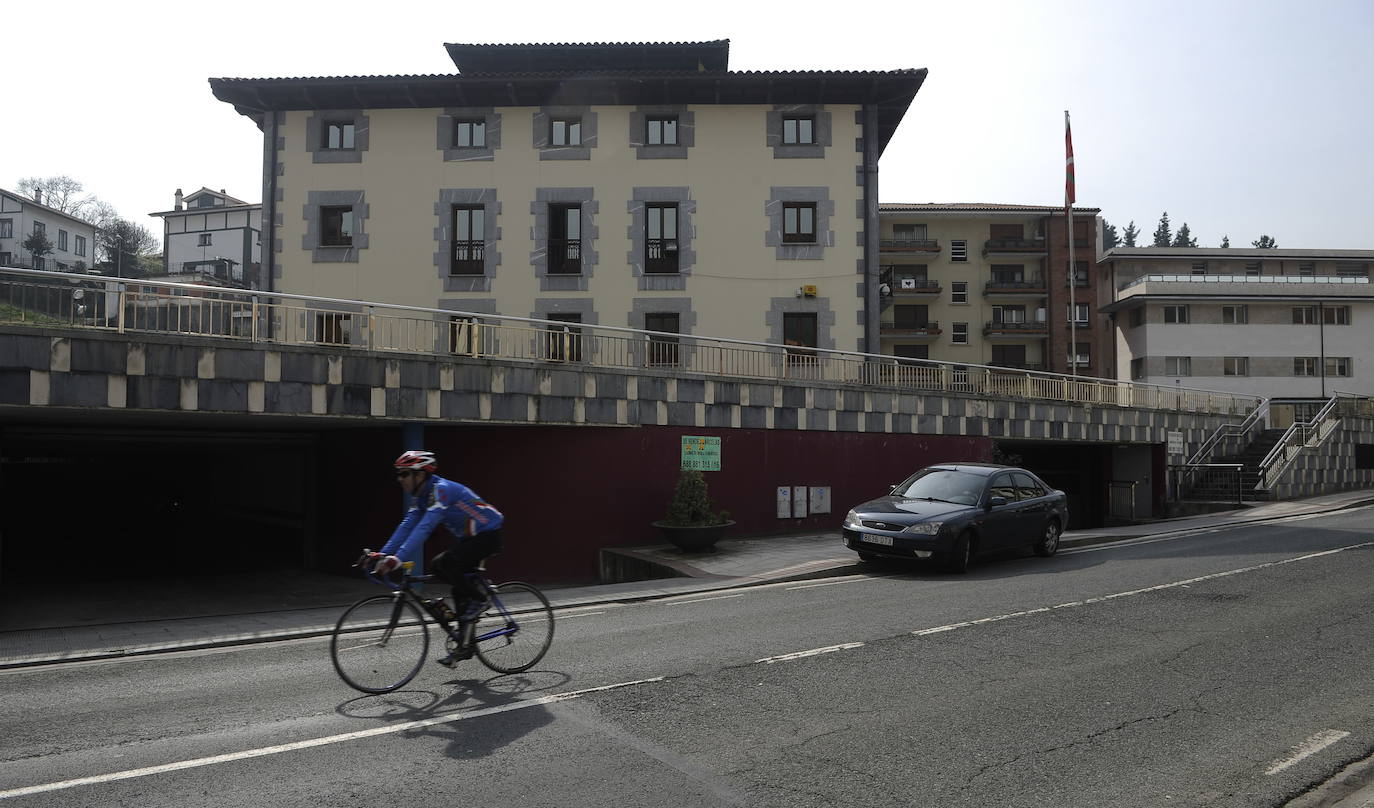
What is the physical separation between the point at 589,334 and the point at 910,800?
14.7 meters

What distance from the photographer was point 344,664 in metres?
7.02

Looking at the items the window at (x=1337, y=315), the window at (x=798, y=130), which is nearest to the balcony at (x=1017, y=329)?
the window at (x=1337, y=315)

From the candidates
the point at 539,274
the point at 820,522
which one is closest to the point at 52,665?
the point at 820,522

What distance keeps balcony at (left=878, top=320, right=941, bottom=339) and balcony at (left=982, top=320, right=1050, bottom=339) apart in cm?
344

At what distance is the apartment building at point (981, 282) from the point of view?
59.6m

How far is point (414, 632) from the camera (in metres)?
7.06

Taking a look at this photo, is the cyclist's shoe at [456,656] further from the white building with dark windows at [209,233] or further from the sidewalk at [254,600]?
the white building with dark windows at [209,233]

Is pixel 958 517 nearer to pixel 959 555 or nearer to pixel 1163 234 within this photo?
pixel 959 555

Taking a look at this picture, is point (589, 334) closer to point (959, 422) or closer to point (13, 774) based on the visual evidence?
point (959, 422)

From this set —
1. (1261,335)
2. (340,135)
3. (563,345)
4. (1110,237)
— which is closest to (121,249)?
(340,135)

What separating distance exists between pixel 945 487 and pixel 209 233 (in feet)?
247

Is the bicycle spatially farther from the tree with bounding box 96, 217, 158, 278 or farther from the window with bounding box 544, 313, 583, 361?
the tree with bounding box 96, 217, 158, 278

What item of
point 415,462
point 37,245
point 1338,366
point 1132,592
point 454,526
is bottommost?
point 1132,592

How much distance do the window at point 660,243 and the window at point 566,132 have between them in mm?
2906
